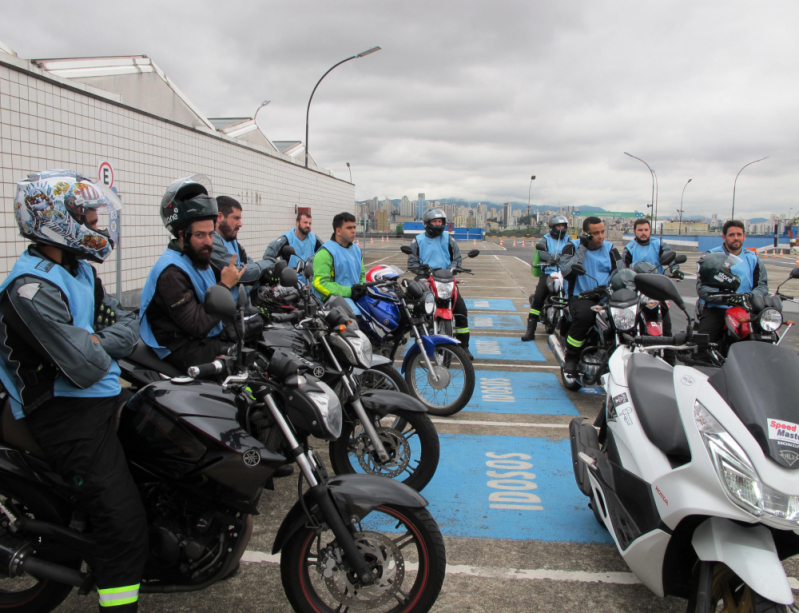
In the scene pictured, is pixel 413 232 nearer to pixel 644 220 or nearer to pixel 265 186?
pixel 265 186

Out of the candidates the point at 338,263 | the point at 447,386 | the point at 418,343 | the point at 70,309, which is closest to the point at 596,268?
the point at 447,386

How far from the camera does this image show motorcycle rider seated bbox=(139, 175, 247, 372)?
2.98 metres

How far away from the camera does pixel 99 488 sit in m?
2.17

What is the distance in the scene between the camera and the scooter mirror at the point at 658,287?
2.73 metres

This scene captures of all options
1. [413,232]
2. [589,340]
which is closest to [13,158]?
[589,340]

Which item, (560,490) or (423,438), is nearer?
(423,438)

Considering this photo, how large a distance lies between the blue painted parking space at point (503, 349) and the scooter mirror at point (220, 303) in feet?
19.9

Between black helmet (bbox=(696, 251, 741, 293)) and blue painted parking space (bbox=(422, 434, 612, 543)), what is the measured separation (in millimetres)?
2709

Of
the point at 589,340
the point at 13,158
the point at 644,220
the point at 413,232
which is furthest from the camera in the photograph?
the point at 413,232

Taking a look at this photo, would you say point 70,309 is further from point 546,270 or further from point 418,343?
point 546,270

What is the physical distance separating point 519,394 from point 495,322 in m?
4.66

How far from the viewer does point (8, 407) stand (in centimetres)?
229

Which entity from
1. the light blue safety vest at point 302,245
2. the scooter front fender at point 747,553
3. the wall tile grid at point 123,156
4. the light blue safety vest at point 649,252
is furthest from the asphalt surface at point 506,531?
the wall tile grid at point 123,156

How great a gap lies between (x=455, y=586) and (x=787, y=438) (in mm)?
1611
